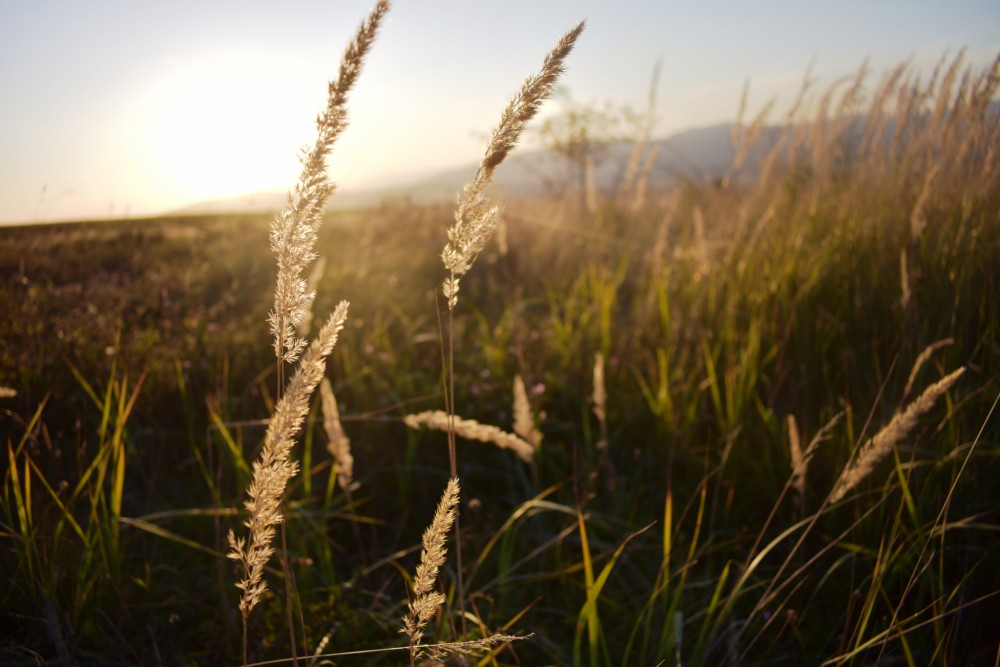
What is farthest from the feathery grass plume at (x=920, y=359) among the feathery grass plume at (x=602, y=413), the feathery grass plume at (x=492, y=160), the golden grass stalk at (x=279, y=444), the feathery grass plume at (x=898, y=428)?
the golden grass stalk at (x=279, y=444)

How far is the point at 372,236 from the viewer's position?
25.6 feet

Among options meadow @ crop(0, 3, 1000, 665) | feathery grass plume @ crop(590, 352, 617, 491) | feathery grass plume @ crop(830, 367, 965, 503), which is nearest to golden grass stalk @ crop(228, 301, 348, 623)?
meadow @ crop(0, 3, 1000, 665)

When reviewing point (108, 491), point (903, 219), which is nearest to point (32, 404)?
point (108, 491)

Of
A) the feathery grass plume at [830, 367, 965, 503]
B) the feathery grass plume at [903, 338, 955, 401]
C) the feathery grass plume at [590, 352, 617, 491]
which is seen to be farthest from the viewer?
the feathery grass plume at [590, 352, 617, 491]

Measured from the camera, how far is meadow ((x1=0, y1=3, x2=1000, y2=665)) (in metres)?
1.80

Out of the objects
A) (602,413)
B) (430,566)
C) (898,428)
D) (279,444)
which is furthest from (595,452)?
(279,444)

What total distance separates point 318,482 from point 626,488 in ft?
4.32

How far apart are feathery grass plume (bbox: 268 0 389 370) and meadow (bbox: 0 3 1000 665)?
248 millimetres

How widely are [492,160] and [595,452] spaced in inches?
88.6

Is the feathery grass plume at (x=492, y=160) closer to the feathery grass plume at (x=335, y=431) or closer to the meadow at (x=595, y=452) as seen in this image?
the meadow at (x=595, y=452)

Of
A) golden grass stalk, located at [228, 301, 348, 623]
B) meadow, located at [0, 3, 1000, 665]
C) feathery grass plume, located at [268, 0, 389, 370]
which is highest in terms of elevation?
feathery grass plume, located at [268, 0, 389, 370]

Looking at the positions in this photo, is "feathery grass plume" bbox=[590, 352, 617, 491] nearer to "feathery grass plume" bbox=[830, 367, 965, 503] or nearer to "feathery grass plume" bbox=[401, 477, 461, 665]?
"feathery grass plume" bbox=[830, 367, 965, 503]

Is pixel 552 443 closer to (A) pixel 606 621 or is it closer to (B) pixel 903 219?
(A) pixel 606 621

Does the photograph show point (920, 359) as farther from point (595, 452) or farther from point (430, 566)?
point (595, 452)
